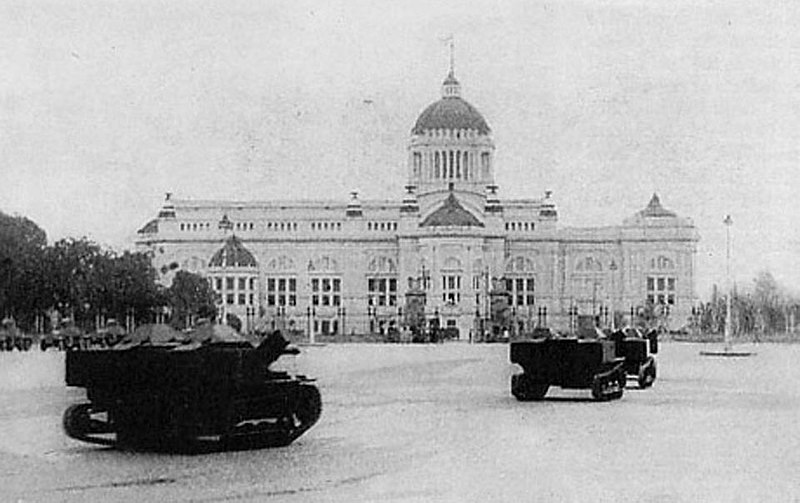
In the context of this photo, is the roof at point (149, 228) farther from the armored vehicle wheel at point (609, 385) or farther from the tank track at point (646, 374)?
the tank track at point (646, 374)

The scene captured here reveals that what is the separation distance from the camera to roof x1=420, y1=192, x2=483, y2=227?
4966cm

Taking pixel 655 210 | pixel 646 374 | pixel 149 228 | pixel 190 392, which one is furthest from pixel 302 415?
pixel 646 374

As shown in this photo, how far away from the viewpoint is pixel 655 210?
51.3ft

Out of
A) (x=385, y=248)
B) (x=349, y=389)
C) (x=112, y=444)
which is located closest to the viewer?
(x=112, y=444)

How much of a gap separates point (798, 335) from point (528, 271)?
10.1 meters

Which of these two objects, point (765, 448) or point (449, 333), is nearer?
point (765, 448)

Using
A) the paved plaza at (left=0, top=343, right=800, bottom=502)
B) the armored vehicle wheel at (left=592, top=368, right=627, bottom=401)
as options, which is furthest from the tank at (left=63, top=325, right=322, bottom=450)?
the armored vehicle wheel at (left=592, top=368, right=627, bottom=401)

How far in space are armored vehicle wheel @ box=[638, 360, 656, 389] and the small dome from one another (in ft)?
18.6

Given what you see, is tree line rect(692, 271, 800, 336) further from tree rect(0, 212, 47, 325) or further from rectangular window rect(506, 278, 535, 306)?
tree rect(0, 212, 47, 325)

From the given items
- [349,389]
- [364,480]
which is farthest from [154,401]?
[349,389]

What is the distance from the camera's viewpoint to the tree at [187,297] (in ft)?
43.3

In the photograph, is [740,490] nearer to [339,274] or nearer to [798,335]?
[339,274]

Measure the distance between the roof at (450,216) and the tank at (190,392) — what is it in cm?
3548

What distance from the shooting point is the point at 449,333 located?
45.4m
